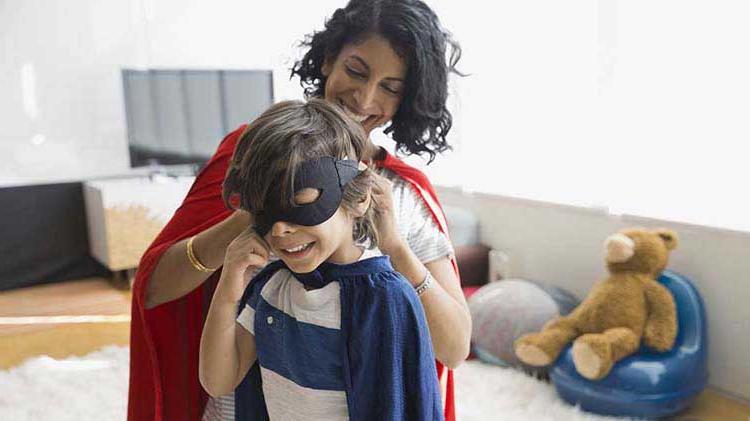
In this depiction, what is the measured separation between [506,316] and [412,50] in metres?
2.05

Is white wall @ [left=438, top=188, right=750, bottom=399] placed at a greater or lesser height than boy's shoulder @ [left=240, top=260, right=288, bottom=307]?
lesser

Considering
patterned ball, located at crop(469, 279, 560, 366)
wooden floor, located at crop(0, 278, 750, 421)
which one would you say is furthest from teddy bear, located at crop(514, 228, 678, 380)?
wooden floor, located at crop(0, 278, 750, 421)

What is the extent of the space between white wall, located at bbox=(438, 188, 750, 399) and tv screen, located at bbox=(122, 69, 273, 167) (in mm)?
1586

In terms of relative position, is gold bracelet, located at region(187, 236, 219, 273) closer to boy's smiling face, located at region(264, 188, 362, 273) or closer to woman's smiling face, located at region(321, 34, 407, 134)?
boy's smiling face, located at region(264, 188, 362, 273)

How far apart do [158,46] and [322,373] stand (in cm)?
433

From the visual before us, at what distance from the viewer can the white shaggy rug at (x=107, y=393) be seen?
101 inches

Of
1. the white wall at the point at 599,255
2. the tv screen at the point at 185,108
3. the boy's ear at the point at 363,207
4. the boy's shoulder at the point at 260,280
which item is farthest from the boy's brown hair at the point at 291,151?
the tv screen at the point at 185,108

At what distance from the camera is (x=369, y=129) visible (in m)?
1.17

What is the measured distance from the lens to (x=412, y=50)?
1111 mm

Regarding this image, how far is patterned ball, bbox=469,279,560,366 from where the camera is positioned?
2926 mm

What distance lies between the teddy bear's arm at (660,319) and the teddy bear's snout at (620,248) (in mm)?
157

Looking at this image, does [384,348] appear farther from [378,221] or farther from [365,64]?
[365,64]

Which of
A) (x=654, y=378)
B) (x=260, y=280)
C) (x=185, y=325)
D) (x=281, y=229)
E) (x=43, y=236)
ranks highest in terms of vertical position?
(x=281, y=229)

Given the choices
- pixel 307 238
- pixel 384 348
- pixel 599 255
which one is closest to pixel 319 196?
pixel 307 238
